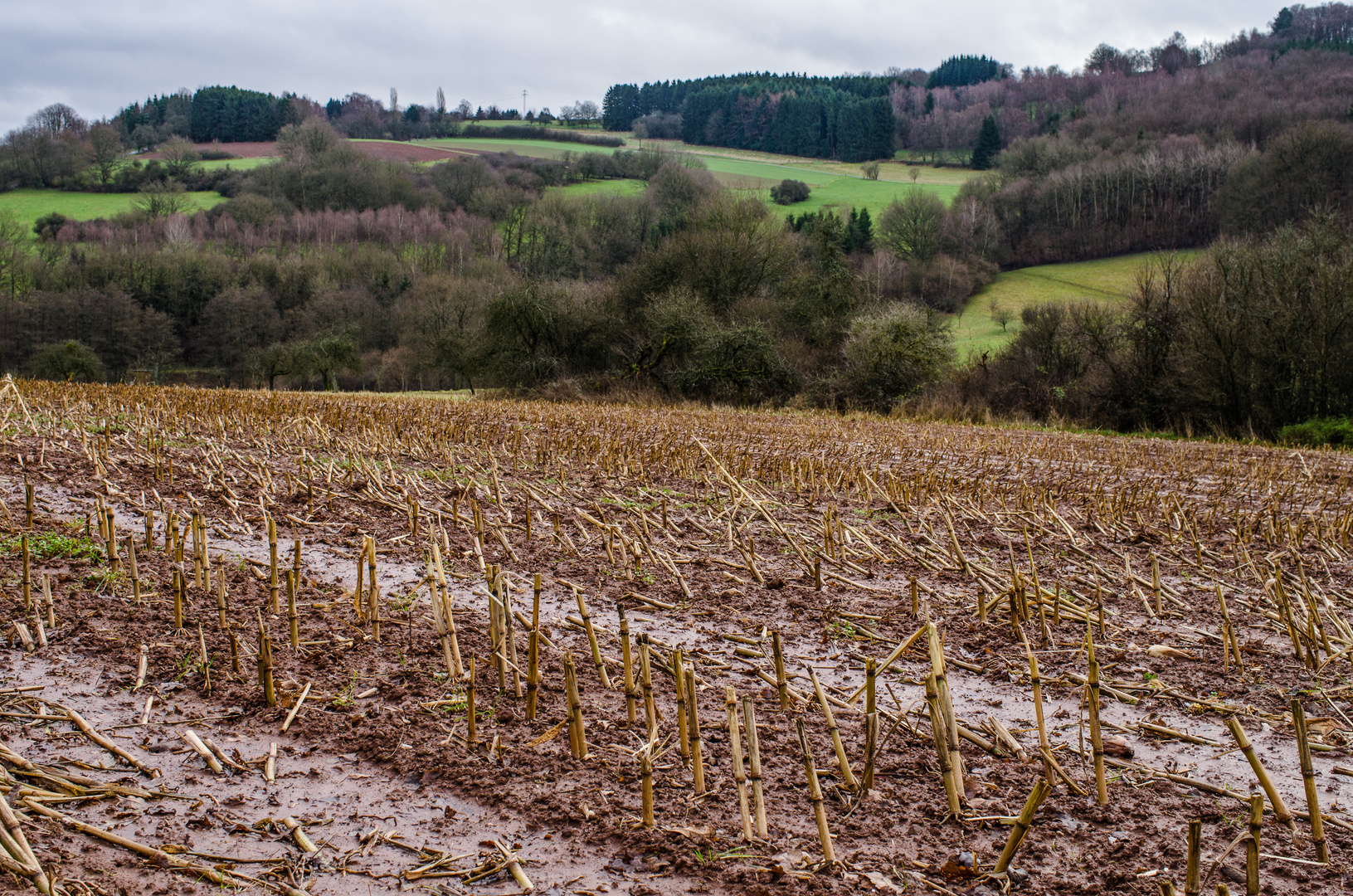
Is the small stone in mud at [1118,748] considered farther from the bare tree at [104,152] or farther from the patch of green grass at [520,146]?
the patch of green grass at [520,146]

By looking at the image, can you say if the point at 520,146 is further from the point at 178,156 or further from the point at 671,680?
the point at 671,680

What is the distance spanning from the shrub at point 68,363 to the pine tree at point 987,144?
8695 cm

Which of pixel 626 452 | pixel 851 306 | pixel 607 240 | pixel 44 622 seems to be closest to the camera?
pixel 44 622

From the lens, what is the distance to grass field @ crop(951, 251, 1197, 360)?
60.4 m

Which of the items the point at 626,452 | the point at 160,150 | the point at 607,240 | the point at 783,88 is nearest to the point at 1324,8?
the point at 783,88

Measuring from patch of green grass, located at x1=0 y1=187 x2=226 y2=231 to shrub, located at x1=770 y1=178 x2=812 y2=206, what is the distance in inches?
2256

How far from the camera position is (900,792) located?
3932 mm

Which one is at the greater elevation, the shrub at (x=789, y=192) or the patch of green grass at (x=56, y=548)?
the shrub at (x=789, y=192)

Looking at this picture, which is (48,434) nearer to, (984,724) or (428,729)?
(428,729)

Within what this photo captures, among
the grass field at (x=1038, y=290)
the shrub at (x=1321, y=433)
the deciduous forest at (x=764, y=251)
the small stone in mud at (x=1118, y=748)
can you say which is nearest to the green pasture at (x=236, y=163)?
the deciduous forest at (x=764, y=251)

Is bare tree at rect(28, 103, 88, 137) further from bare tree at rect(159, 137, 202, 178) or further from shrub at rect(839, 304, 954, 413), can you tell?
shrub at rect(839, 304, 954, 413)

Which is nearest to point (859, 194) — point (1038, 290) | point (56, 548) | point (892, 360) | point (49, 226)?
point (1038, 290)

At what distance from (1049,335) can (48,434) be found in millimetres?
37957

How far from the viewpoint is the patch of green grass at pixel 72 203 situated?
8181cm
